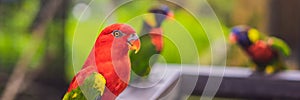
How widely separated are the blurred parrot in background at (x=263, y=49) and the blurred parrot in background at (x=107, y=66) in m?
1.11

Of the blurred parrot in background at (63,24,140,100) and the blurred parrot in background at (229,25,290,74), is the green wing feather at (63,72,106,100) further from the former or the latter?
the blurred parrot in background at (229,25,290,74)

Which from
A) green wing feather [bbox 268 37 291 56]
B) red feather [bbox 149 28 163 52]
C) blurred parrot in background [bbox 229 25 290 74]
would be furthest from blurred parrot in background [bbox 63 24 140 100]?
green wing feather [bbox 268 37 291 56]

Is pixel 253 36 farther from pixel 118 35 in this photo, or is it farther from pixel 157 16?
pixel 118 35

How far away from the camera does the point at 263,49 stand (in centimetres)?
173

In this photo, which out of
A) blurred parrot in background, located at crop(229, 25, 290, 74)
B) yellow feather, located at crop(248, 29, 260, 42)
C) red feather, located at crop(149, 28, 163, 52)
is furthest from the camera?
yellow feather, located at crop(248, 29, 260, 42)

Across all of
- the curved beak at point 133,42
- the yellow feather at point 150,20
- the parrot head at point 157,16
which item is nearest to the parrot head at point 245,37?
the parrot head at point 157,16

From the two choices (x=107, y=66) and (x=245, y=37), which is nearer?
(x=107, y=66)

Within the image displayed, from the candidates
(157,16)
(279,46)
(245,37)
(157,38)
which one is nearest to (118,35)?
(157,38)

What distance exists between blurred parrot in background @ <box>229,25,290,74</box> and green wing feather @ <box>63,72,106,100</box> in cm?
112

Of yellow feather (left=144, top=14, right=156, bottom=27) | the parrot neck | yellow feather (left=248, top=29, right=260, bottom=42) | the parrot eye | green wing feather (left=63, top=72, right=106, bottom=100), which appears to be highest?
yellow feather (left=248, top=29, right=260, bottom=42)

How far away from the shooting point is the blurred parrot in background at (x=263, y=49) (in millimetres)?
1651

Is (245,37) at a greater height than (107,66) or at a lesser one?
greater

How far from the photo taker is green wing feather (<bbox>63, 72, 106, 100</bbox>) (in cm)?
50

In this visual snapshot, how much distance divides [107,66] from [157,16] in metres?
0.56
